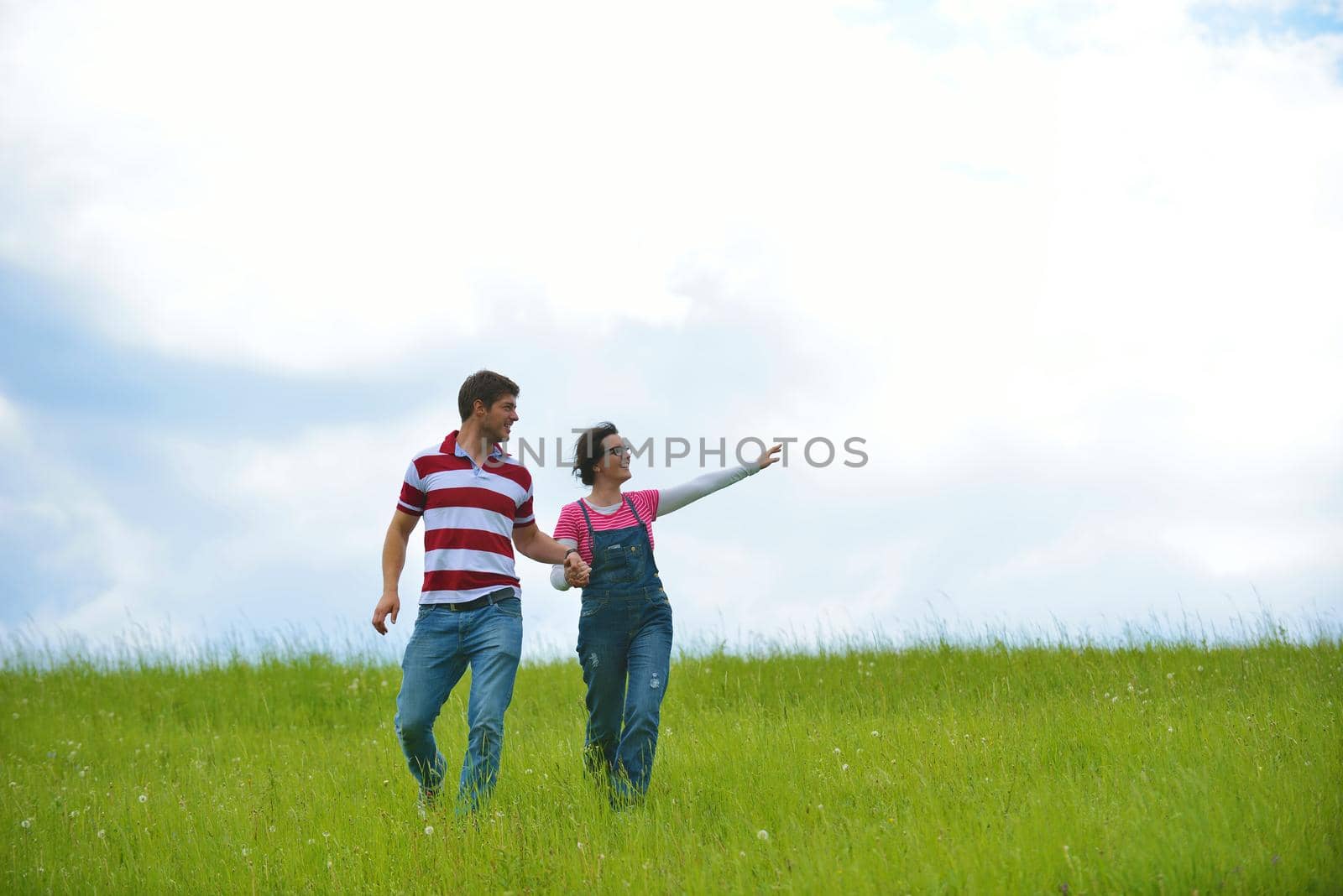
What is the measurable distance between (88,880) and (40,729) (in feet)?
27.3

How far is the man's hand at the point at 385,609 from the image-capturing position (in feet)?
25.2

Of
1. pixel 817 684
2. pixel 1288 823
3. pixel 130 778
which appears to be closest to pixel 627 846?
pixel 1288 823

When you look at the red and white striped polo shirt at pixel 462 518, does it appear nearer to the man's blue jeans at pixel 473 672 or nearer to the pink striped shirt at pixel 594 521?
the man's blue jeans at pixel 473 672

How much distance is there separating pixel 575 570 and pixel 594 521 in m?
0.48

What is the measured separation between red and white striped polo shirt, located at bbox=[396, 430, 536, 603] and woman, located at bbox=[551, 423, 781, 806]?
1.38ft

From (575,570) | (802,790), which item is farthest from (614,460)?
(802,790)

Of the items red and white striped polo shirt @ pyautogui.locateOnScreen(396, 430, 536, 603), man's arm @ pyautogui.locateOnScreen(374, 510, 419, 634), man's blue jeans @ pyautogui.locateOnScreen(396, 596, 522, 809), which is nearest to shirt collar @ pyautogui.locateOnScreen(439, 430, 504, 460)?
red and white striped polo shirt @ pyautogui.locateOnScreen(396, 430, 536, 603)

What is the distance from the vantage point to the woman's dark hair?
26.2 feet

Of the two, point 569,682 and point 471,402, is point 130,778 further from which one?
point 471,402

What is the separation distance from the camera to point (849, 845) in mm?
6734

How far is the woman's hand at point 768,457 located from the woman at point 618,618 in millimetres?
938

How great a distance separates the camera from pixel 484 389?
7.90 m

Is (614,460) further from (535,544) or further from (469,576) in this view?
(469,576)

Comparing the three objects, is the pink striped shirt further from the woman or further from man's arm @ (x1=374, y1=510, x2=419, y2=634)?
man's arm @ (x1=374, y1=510, x2=419, y2=634)
